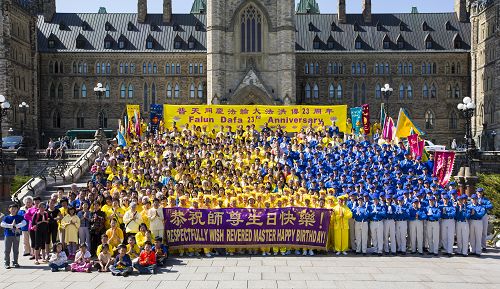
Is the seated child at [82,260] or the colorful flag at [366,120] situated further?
the colorful flag at [366,120]

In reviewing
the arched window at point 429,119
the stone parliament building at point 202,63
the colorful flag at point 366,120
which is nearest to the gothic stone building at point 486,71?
the stone parliament building at point 202,63

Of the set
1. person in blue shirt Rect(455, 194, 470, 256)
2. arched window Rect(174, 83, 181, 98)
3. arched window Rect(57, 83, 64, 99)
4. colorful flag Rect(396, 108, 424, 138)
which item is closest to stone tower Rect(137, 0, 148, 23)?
arched window Rect(174, 83, 181, 98)

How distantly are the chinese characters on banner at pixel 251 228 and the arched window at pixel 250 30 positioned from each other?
40.5 metres

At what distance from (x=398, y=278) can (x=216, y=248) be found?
5.74 meters

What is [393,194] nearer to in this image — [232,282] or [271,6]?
[232,282]

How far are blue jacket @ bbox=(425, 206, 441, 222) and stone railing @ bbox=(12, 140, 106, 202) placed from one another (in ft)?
50.6

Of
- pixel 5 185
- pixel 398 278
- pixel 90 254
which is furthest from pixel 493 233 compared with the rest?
pixel 5 185

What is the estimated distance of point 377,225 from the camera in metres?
17.8

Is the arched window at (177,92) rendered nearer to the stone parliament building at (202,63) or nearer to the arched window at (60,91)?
the stone parliament building at (202,63)

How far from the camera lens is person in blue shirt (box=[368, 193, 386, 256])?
58.4 ft

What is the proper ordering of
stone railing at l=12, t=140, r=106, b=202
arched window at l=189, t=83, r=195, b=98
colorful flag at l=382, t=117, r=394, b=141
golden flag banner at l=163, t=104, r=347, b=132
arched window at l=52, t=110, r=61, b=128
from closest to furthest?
stone railing at l=12, t=140, r=106, b=202
colorful flag at l=382, t=117, r=394, b=141
golden flag banner at l=163, t=104, r=347, b=132
arched window at l=52, t=110, r=61, b=128
arched window at l=189, t=83, r=195, b=98

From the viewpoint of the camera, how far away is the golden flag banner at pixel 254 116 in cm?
3388

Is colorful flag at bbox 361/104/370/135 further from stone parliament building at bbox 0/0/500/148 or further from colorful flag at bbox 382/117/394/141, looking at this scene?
stone parliament building at bbox 0/0/500/148

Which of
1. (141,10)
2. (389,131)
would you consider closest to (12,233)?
(389,131)
